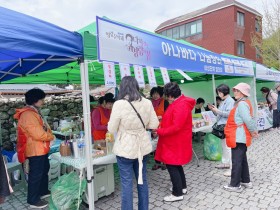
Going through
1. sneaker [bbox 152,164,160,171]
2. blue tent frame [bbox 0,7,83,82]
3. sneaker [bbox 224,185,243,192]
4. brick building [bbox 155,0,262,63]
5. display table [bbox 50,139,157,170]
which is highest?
brick building [bbox 155,0,262,63]

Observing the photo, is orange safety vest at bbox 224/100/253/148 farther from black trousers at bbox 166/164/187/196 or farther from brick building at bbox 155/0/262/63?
brick building at bbox 155/0/262/63

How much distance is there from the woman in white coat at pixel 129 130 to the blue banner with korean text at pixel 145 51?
0.50 m

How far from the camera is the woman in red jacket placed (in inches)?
118

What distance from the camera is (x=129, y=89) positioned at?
248 centimetres

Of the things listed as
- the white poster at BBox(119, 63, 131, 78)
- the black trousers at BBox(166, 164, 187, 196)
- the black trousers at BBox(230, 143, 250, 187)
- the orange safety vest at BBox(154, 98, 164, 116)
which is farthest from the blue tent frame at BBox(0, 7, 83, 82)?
the black trousers at BBox(230, 143, 250, 187)

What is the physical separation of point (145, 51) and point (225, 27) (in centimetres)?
2161

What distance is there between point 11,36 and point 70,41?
1.94 ft

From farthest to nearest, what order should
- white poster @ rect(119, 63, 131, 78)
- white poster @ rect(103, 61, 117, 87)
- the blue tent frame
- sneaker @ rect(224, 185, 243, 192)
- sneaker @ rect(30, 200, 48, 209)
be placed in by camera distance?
sneaker @ rect(224, 185, 243, 192), sneaker @ rect(30, 200, 48, 209), white poster @ rect(119, 63, 131, 78), white poster @ rect(103, 61, 117, 87), the blue tent frame

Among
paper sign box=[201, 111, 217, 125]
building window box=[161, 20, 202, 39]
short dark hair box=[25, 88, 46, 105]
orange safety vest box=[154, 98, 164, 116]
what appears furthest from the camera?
building window box=[161, 20, 202, 39]

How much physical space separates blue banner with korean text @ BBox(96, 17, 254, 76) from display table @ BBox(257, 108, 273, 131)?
13.8 ft

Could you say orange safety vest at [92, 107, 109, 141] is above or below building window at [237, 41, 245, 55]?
below

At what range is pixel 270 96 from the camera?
8781 mm

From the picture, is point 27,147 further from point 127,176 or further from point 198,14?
point 198,14

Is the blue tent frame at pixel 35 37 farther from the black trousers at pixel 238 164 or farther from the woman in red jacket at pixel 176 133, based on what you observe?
the black trousers at pixel 238 164
